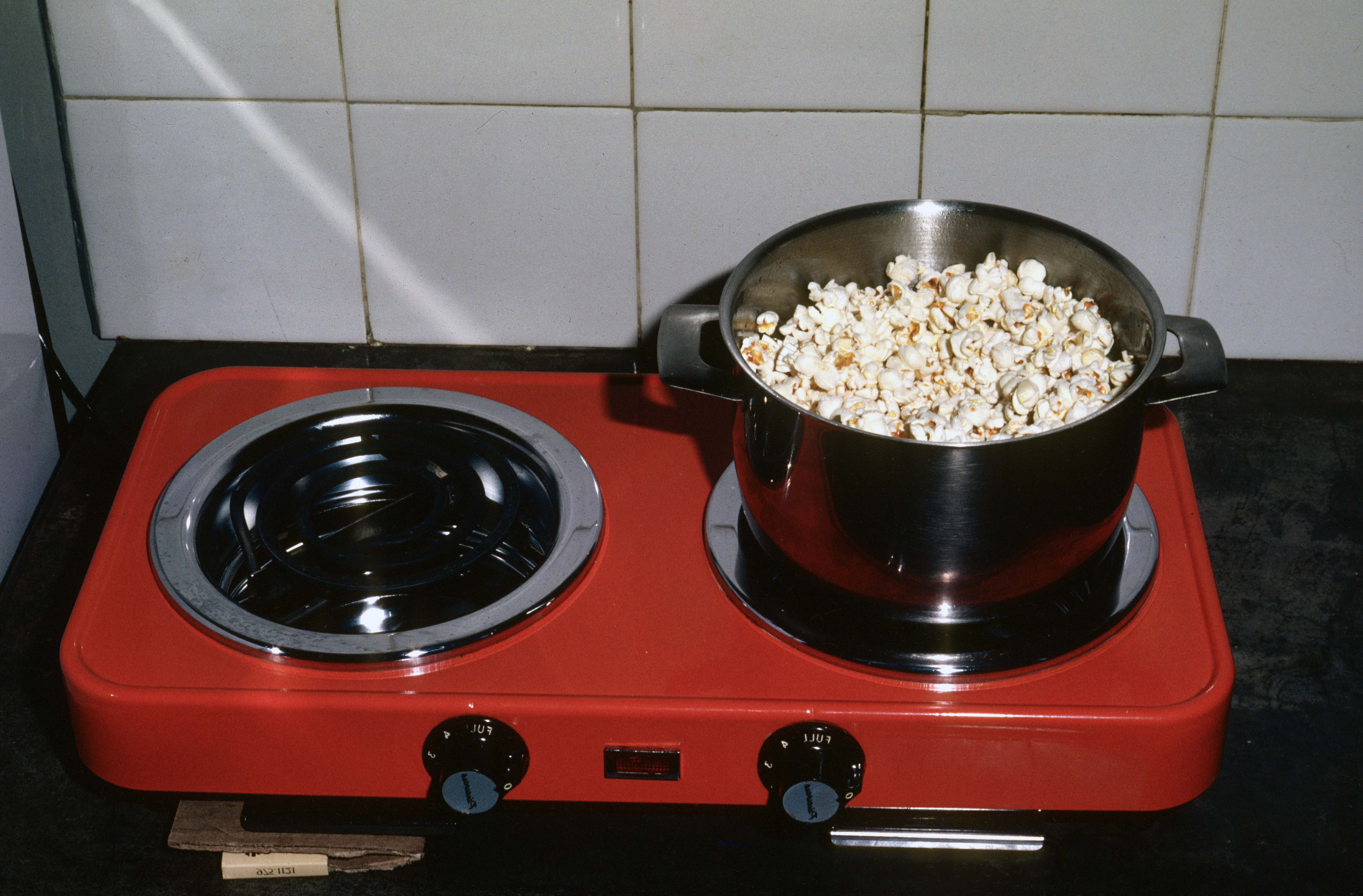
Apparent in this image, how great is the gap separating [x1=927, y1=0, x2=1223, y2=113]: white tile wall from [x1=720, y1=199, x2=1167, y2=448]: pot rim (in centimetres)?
28

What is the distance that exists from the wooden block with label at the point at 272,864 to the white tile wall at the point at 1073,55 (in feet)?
2.51

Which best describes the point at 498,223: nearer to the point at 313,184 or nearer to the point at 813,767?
the point at 313,184

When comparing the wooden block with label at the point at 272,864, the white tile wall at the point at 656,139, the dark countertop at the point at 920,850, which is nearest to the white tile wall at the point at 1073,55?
the white tile wall at the point at 656,139

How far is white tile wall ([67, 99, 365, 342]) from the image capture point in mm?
1096

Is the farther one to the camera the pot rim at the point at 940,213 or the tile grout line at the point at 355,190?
the tile grout line at the point at 355,190

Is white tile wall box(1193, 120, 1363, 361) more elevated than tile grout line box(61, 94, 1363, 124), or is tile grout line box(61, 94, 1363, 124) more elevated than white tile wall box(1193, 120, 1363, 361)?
tile grout line box(61, 94, 1363, 124)

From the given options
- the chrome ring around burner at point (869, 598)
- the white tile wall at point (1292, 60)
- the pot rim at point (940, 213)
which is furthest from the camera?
the white tile wall at point (1292, 60)

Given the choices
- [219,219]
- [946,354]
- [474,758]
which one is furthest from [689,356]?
[219,219]

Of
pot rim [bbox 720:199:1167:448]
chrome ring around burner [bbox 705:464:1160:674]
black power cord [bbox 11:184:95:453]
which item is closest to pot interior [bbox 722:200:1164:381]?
pot rim [bbox 720:199:1167:448]

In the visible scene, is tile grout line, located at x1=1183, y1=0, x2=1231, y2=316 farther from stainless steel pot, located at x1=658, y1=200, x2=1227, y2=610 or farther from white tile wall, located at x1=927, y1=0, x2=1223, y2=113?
stainless steel pot, located at x1=658, y1=200, x2=1227, y2=610

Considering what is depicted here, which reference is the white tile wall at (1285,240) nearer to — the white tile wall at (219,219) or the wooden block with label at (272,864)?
the white tile wall at (219,219)

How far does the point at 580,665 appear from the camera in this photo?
0.74 meters

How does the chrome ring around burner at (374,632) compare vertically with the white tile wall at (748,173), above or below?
below

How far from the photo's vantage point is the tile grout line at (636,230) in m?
1.05
